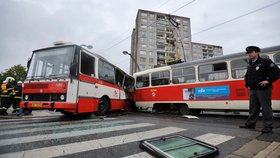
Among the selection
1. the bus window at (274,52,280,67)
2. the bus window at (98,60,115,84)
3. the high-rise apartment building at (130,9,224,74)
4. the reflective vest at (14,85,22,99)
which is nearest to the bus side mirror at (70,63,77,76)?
the bus window at (98,60,115,84)

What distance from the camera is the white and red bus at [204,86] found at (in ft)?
19.1

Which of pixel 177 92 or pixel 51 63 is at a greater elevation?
pixel 51 63

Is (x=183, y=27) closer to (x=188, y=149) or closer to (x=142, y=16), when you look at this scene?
(x=142, y=16)

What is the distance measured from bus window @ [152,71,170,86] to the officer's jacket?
4.72 metres

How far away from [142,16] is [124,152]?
159ft

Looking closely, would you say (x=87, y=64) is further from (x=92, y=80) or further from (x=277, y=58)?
(x=277, y=58)

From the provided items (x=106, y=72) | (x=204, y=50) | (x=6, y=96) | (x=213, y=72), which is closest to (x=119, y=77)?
(x=106, y=72)

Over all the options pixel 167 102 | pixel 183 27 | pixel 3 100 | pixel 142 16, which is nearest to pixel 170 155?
pixel 167 102

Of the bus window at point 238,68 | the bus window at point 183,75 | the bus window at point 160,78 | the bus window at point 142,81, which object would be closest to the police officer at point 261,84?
the bus window at point 238,68

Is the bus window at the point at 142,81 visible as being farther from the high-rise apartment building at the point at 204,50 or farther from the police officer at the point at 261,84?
the high-rise apartment building at the point at 204,50

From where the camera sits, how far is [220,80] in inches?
251

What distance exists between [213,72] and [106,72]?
16.3ft

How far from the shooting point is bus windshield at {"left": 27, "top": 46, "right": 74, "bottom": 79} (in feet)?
16.2

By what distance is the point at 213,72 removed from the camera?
6.64 meters
